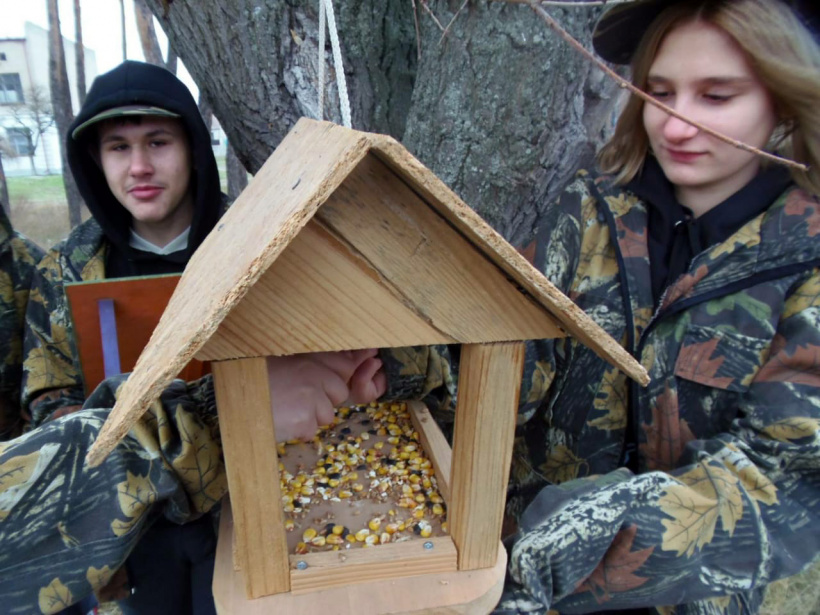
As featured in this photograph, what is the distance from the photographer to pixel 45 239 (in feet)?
25.2

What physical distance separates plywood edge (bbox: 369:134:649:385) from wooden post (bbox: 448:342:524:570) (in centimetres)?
11

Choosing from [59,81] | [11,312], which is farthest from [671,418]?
[59,81]

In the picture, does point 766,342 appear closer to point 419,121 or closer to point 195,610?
point 419,121

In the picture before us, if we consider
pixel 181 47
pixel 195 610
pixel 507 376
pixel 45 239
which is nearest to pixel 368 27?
pixel 181 47

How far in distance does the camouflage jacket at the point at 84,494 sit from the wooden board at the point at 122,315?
399 millimetres

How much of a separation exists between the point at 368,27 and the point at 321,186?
1.39 metres

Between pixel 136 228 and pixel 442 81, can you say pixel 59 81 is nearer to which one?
pixel 136 228

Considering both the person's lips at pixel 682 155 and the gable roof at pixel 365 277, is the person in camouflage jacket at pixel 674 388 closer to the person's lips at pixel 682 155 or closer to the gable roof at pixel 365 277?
A: the person's lips at pixel 682 155

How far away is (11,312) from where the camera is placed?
5.07 ft

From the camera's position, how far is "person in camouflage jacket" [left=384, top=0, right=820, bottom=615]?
0.94 meters

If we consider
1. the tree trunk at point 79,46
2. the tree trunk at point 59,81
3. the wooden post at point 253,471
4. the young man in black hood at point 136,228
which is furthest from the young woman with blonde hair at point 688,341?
the tree trunk at point 79,46

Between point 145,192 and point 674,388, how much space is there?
5.06ft

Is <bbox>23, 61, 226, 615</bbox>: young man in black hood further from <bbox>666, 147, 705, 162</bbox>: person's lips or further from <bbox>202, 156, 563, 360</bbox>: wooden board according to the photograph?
<bbox>666, 147, 705, 162</bbox>: person's lips

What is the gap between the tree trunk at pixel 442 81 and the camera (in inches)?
58.8
